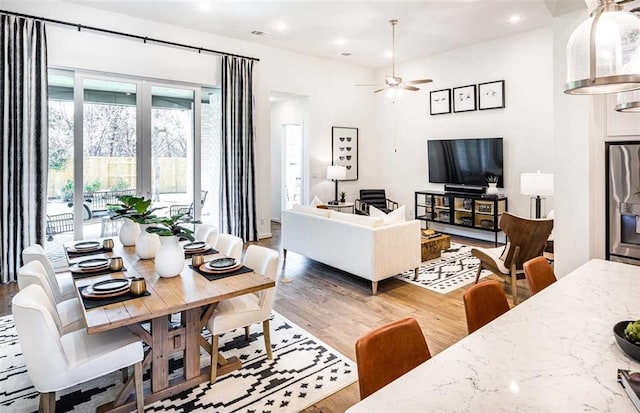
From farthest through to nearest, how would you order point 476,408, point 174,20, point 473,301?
point 174,20 → point 473,301 → point 476,408

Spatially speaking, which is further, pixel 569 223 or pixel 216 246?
pixel 216 246

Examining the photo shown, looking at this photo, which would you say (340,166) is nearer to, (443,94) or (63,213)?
(443,94)

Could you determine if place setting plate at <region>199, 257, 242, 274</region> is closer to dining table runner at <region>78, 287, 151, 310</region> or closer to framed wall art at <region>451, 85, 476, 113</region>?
dining table runner at <region>78, 287, 151, 310</region>

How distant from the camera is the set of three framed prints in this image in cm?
657

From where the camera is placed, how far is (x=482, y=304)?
6.01ft

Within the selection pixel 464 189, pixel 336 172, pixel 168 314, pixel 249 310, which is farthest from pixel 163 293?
pixel 464 189

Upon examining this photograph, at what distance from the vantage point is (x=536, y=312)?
162cm

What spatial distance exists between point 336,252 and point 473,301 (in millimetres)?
2850

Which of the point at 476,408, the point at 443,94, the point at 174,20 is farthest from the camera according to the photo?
the point at 443,94

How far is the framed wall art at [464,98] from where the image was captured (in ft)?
22.7

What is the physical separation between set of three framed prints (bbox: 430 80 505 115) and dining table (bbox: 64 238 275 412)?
19.2 feet

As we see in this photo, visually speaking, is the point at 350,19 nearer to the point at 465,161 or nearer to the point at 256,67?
the point at 256,67

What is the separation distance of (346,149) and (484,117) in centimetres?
293

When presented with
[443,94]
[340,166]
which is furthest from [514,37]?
Answer: [340,166]
